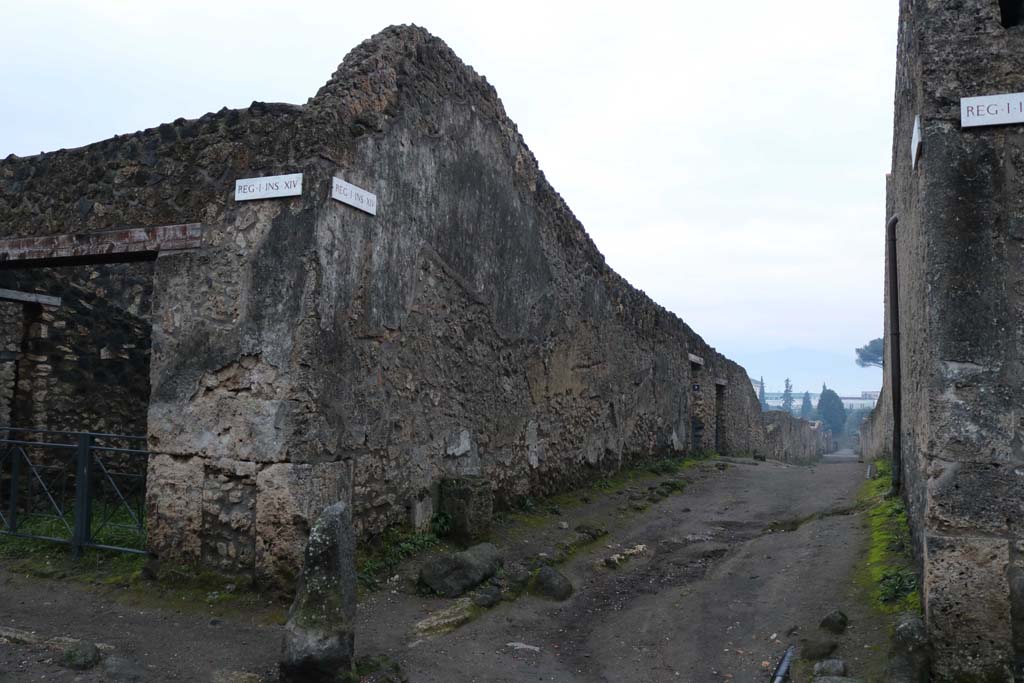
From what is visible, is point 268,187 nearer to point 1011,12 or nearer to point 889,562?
point 1011,12

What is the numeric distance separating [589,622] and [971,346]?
2904 millimetres

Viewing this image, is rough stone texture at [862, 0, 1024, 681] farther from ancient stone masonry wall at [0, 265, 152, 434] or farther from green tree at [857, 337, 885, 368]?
green tree at [857, 337, 885, 368]

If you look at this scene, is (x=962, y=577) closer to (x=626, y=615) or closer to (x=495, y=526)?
(x=626, y=615)

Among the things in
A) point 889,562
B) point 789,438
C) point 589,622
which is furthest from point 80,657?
point 789,438

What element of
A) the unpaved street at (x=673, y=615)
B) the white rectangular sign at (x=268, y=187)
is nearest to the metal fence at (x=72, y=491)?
the white rectangular sign at (x=268, y=187)

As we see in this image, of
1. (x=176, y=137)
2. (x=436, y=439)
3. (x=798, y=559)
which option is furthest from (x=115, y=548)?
(x=798, y=559)

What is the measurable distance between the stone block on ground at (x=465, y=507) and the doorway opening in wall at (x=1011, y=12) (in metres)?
4.66

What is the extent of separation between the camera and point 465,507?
6305 mm

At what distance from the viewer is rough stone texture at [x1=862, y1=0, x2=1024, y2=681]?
3693 millimetres

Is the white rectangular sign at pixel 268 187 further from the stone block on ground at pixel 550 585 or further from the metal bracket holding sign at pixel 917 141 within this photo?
the metal bracket holding sign at pixel 917 141

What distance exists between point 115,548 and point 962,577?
17.2 ft

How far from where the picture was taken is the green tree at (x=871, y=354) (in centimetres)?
7712

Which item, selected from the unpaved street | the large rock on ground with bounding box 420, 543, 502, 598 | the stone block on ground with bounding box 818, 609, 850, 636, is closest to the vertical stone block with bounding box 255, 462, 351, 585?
the unpaved street

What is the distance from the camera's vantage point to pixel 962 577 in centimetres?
372
